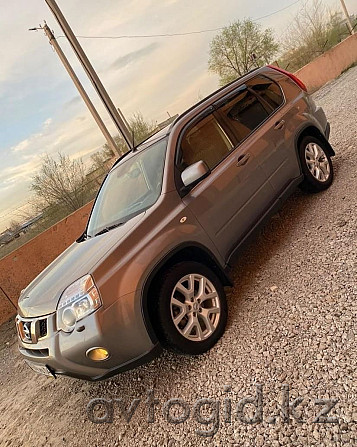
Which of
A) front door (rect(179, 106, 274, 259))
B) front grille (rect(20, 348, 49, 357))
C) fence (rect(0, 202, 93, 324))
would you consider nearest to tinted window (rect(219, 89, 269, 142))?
front door (rect(179, 106, 274, 259))

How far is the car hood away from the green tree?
117ft

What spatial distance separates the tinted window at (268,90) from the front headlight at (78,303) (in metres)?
3.13

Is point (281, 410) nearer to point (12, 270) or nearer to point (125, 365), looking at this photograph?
point (125, 365)

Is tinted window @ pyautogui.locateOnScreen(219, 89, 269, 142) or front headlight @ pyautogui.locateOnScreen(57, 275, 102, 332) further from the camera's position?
tinted window @ pyautogui.locateOnScreen(219, 89, 269, 142)

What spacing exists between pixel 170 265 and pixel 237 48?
37823 millimetres

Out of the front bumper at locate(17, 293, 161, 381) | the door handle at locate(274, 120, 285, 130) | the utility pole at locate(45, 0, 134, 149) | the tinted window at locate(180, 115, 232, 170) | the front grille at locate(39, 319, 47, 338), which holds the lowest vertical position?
the front bumper at locate(17, 293, 161, 381)

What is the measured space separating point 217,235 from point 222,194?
42 centimetres

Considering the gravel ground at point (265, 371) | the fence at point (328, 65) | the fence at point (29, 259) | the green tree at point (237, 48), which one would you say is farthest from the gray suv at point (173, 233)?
the green tree at point (237, 48)

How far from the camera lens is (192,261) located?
9.81ft

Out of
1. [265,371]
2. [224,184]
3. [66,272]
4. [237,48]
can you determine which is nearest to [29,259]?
[66,272]

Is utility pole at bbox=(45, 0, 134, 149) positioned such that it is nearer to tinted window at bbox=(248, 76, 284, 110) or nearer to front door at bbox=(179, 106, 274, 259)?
tinted window at bbox=(248, 76, 284, 110)

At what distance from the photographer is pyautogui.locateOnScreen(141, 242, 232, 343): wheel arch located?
8.48 feet

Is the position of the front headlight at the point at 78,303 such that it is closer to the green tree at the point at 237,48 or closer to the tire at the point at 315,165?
the tire at the point at 315,165

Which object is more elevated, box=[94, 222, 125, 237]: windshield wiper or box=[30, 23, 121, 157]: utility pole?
box=[30, 23, 121, 157]: utility pole
